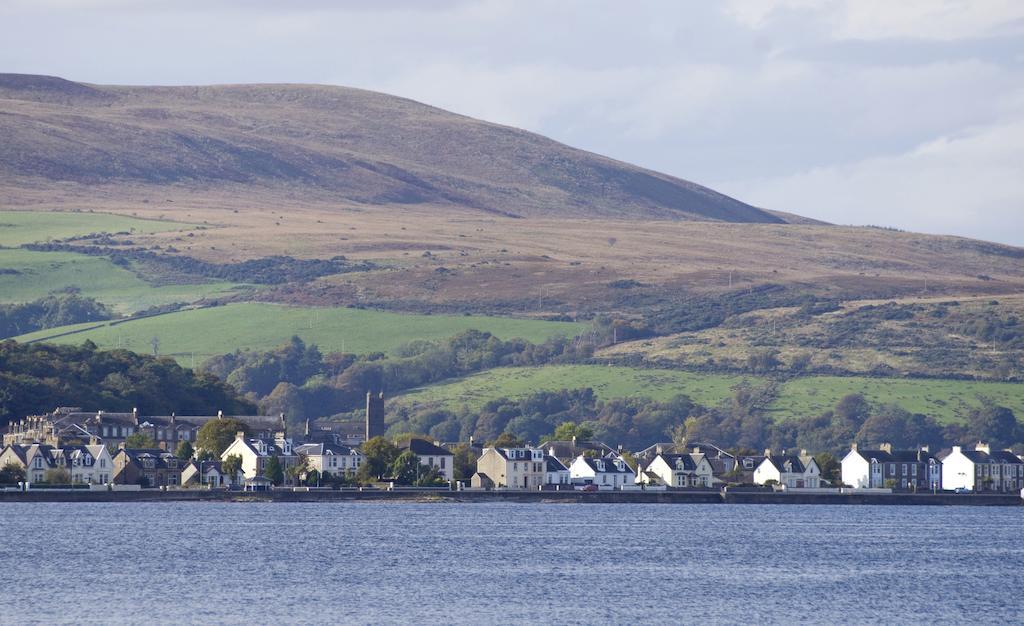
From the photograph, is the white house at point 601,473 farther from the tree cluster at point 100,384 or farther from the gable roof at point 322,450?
the tree cluster at point 100,384

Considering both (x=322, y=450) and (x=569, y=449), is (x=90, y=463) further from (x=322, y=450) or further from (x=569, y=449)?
(x=569, y=449)

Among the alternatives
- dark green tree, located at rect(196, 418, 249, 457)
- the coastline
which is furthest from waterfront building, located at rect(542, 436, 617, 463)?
dark green tree, located at rect(196, 418, 249, 457)

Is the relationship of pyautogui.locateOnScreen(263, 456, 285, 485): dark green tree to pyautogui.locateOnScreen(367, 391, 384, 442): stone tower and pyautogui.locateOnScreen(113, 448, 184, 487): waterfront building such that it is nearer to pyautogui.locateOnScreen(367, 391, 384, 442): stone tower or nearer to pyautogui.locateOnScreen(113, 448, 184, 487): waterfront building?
pyautogui.locateOnScreen(113, 448, 184, 487): waterfront building

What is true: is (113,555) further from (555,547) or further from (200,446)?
(200,446)

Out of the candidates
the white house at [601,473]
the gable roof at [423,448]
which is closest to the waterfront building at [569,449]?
the white house at [601,473]

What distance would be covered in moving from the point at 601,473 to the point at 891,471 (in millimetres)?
27017

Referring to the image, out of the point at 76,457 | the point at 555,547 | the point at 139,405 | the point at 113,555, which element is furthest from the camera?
the point at 139,405

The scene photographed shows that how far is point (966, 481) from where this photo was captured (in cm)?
15012

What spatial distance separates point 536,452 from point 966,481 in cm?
3652

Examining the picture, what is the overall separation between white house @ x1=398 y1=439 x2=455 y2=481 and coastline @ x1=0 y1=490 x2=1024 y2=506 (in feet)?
36.5

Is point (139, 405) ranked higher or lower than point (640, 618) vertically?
higher

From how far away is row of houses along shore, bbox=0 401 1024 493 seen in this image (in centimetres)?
13050

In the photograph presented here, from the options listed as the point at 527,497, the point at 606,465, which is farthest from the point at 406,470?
the point at 606,465

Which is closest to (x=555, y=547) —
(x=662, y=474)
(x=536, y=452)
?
(x=536, y=452)
